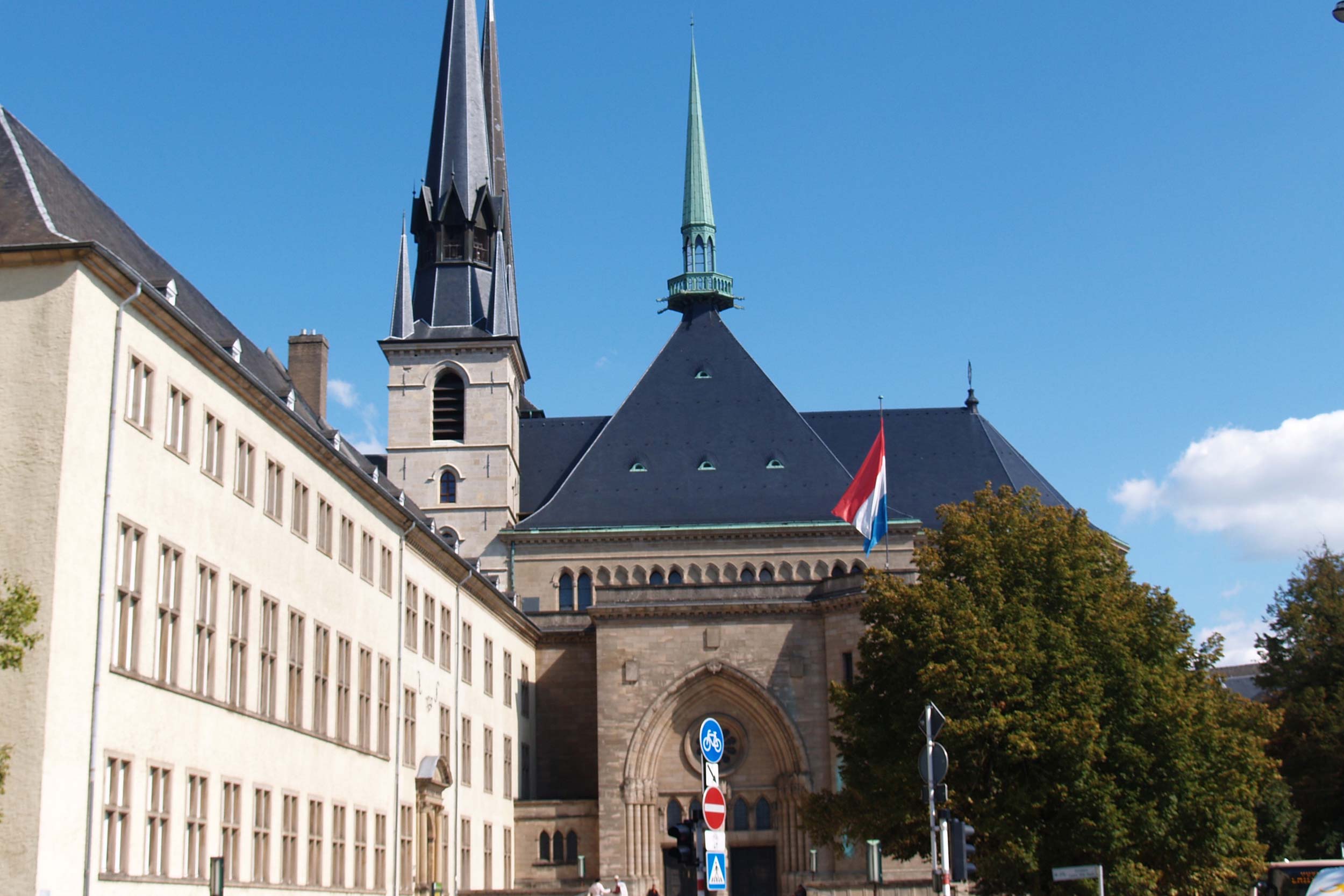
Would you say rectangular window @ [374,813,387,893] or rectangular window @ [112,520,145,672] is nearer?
rectangular window @ [112,520,145,672]

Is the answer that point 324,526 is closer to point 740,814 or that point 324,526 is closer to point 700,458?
point 740,814

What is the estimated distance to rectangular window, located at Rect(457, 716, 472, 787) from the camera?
4319 cm

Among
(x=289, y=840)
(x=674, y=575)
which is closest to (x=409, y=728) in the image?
(x=289, y=840)

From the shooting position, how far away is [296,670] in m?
30.8

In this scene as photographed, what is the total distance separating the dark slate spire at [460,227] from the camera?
62.2 meters

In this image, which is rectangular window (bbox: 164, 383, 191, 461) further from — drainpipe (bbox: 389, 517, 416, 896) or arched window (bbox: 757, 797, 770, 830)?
arched window (bbox: 757, 797, 770, 830)

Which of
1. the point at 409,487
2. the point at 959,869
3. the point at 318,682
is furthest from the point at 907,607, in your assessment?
the point at 409,487

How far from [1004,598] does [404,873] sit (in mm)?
15364

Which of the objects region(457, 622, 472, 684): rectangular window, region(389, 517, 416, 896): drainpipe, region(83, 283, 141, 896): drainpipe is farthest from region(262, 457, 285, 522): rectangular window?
region(457, 622, 472, 684): rectangular window

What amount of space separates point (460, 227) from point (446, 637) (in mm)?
24632

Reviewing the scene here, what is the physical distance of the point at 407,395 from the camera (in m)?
61.1

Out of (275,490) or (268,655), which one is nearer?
(268,655)

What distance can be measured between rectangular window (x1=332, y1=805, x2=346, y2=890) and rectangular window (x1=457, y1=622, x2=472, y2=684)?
36.3 ft

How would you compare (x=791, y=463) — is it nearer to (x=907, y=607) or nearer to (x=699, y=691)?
(x=699, y=691)
